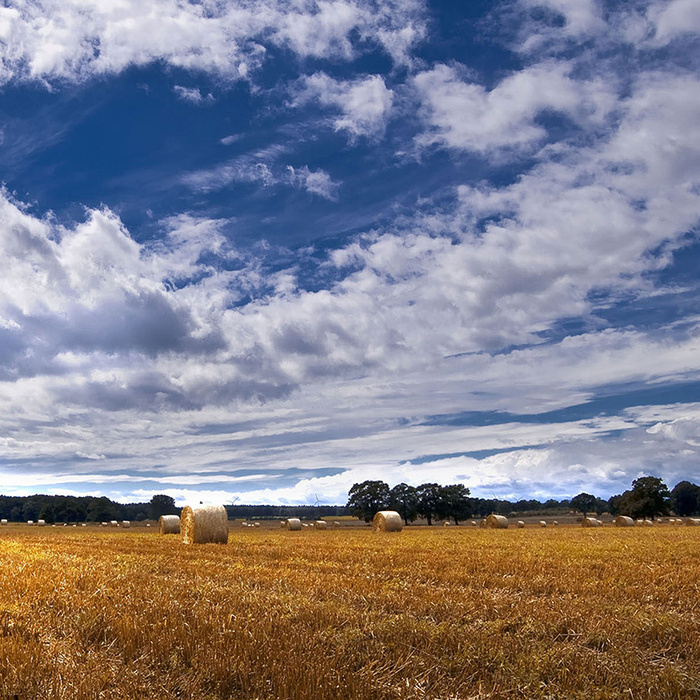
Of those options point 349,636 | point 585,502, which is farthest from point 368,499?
point 349,636

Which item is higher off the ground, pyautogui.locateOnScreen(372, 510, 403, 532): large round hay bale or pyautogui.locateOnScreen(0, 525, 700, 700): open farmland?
pyautogui.locateOnScreen(0, 525, 700, 700): open farmland

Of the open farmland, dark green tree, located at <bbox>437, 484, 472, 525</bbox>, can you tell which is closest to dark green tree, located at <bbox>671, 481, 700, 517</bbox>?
dark green tree, located at <bbox>437, 484, 472, 525</bbox>

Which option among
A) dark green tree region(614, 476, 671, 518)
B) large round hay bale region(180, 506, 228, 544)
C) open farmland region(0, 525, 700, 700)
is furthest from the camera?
dark green tree region(614, 476, 671, 518)

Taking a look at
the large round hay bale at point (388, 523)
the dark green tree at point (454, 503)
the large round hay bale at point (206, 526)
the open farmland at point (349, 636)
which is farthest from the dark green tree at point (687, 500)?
the open farmland at point (349, 636)

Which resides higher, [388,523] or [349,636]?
[349,636]

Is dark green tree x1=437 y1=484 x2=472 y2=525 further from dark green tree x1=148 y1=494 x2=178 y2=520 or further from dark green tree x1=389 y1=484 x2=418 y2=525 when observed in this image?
dark green tree x1=148 y1=494 x2=178 y2=520

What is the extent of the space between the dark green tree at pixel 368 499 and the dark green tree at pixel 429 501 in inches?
219

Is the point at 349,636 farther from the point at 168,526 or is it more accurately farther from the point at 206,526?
the point at 168,526

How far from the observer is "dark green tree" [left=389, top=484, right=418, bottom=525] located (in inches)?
3920

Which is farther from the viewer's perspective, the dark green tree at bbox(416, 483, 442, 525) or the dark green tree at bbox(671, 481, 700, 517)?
the dark green tree at bbox(671, 481, 700, 517)

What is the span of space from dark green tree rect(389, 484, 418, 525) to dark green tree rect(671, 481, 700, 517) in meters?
72.2

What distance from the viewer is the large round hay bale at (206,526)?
25.6 meters

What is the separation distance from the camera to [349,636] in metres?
6.26

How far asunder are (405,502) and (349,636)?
97860mm
